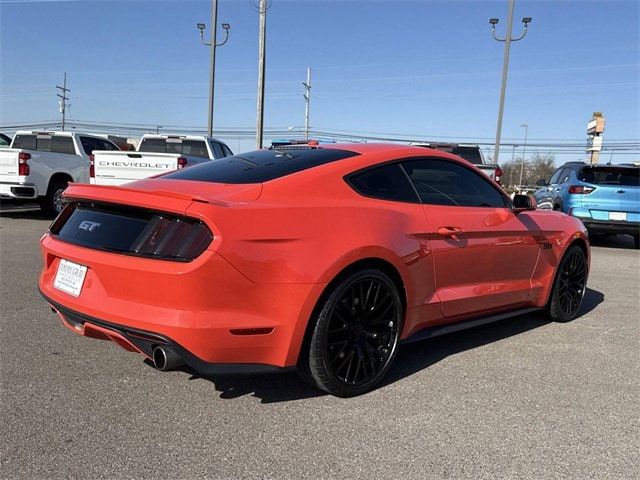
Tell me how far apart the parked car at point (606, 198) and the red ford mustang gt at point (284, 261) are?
25.2ft

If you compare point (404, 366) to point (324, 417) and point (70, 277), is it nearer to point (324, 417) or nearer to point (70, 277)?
point (324, 417)

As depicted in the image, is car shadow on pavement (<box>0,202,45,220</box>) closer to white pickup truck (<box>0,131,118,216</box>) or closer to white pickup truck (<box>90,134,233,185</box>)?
white pickup truck (<box>0,131,118,216</box>)

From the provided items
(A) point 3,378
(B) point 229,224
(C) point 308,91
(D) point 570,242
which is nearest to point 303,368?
(B) point 229,224

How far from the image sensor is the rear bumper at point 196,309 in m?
2.68

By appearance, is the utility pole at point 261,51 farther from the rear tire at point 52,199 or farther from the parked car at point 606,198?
the parked car at point 606,198

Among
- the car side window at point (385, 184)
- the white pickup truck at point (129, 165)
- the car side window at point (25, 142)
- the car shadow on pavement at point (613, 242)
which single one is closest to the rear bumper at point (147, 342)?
the car side window at point (385, 184)

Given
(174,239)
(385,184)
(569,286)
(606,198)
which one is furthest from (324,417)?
(606,198)

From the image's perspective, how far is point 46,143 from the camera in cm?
1323

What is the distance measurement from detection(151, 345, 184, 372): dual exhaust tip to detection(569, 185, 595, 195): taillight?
10.1 meters

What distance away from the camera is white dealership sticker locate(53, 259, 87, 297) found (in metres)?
3.03

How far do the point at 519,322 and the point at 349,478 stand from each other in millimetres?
3272

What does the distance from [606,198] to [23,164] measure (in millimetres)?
11684

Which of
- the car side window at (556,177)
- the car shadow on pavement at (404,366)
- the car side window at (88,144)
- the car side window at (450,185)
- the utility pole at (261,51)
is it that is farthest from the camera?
the utility pole at (261,51)

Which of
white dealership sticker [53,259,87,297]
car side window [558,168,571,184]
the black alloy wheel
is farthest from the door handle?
car side window [558,168,571,184]
